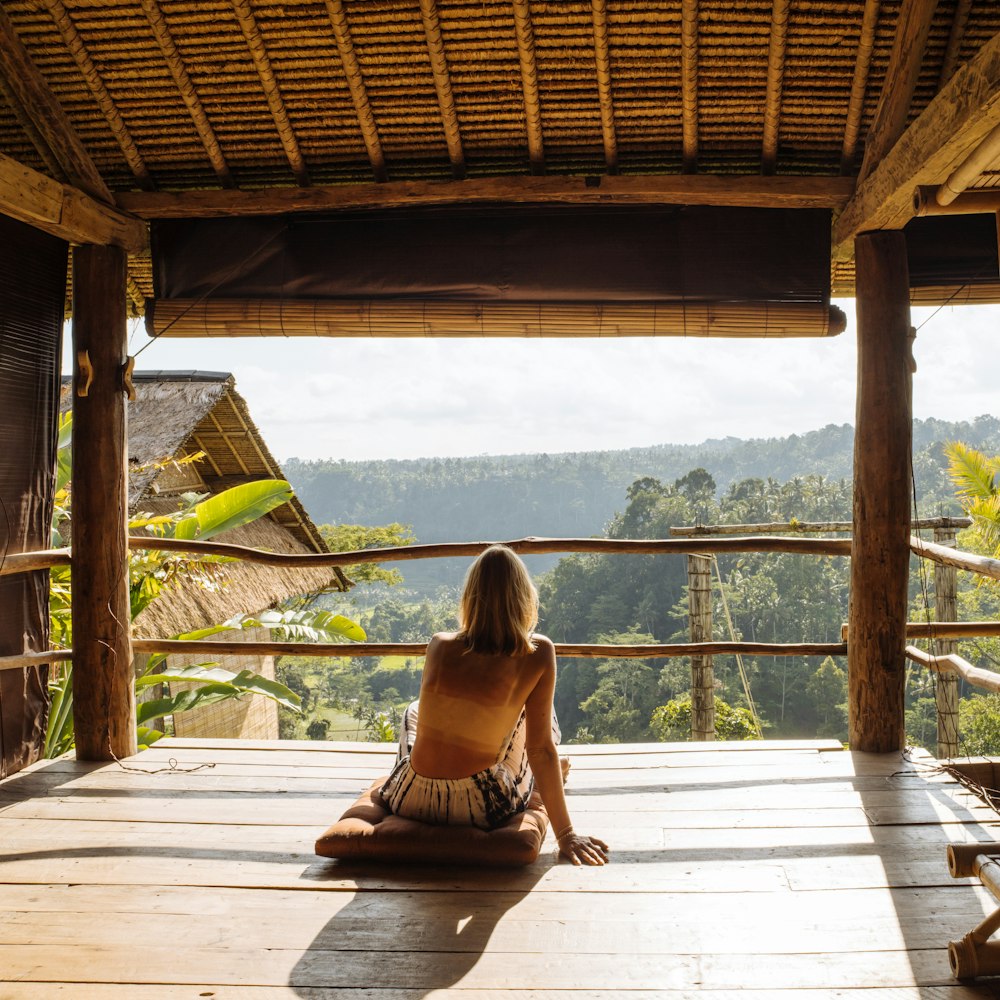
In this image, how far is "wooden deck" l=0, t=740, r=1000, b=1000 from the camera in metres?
1.75

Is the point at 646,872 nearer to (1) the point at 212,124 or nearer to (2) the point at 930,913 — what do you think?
(2) the point at 930,913

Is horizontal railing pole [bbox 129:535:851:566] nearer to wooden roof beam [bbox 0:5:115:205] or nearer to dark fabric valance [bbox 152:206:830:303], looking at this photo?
dark fabric valance [bbox 152:206:830:303]

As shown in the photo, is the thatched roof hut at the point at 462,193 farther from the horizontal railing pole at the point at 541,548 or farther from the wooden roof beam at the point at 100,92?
Result: the horizontal railing pole at the point at 541,548

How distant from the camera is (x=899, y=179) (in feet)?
8.64

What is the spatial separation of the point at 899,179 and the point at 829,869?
191 cm

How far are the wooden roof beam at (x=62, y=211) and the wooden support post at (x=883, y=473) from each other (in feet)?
8.57

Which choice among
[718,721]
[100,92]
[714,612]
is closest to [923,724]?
[718,721]

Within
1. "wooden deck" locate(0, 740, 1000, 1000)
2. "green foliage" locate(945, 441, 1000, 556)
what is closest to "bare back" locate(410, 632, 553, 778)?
"wooden deck" locate(0, 740, 1000, 1000)

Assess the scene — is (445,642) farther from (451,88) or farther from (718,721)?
(718,721)

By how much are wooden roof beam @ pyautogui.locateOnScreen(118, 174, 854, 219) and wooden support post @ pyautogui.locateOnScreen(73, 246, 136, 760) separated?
1.21 feet

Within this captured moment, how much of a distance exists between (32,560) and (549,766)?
2.00 metres

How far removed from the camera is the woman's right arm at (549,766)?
2270 millimetres

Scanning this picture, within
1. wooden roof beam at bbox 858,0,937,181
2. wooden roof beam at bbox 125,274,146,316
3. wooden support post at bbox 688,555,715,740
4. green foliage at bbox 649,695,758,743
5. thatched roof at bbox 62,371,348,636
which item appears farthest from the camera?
green foliage at bbox 649,695,758,743

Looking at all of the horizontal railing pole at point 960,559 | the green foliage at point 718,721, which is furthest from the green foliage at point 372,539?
the horizontal railing pole at point 960,559
